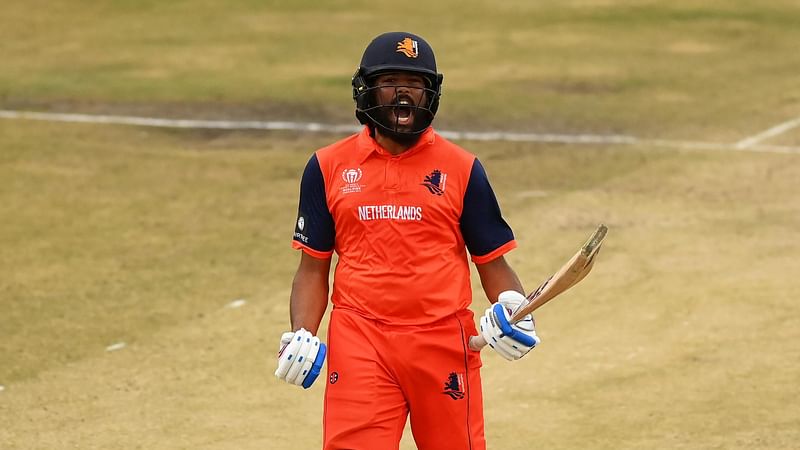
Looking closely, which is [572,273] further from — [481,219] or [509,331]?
[481,219]

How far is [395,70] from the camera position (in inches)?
256

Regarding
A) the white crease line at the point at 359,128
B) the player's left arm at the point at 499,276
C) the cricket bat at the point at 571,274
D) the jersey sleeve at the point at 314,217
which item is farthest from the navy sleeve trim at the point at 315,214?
the white crease line at the point at 359,128

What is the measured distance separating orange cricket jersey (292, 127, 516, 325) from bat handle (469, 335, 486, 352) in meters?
0.15

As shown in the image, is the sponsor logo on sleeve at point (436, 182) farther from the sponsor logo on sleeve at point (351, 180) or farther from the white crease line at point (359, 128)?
the white crease line at point (359, 128)

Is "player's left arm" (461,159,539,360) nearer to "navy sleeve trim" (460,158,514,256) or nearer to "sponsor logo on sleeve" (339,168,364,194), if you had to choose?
"navy sleeve trim" (460,158,514,256)

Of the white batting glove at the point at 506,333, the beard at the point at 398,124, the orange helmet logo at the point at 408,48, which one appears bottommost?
the white batting glove at the point at 506,333

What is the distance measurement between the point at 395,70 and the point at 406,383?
1357 millimetres

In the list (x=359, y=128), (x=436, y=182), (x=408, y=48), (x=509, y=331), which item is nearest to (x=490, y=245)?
(x=436, y=182)

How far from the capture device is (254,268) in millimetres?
12516

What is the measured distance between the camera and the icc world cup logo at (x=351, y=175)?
21.7ft

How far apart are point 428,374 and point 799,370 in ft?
14.5

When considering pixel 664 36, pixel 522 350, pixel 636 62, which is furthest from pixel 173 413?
pixel 664 36

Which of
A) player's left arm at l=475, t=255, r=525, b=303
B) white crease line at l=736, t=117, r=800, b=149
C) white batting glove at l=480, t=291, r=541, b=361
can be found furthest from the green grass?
white batting glove at l=480, t=291, r=541, b=361

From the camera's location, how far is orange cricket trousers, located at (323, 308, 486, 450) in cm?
641
